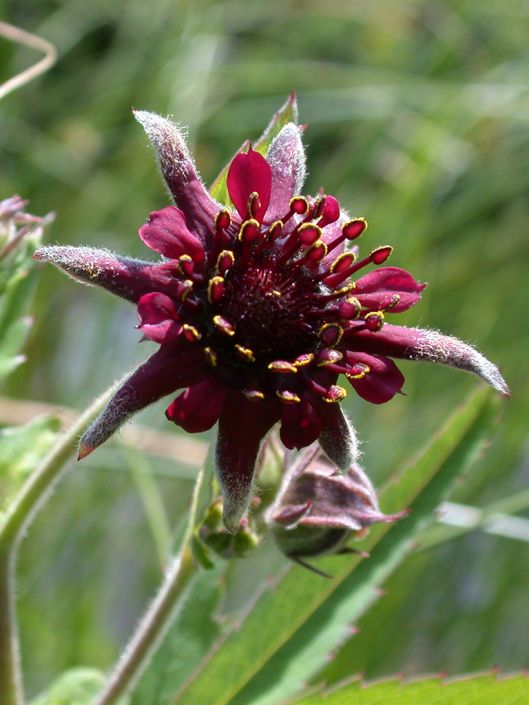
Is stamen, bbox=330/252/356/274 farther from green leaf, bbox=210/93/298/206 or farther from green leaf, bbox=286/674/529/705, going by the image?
green leaf, bbox=286/674/529/705

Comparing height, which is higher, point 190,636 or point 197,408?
point 197,408

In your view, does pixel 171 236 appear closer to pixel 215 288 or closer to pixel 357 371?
pixel 215 288

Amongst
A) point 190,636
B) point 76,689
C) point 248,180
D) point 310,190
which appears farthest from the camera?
point 310,190

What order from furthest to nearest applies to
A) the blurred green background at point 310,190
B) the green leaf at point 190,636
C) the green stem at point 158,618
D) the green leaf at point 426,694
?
the blurred green background at point 310,190
the green leaf at point 190,636
the green stem at point 158,618
the green leaf at point 426,694

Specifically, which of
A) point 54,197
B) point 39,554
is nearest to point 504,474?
point 39,554

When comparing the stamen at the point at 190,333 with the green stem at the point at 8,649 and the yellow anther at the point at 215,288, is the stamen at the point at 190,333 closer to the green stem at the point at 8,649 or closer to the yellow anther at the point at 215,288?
the yellow anther at the point at 215,288

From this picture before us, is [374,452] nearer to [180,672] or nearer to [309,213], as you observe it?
[180,672]

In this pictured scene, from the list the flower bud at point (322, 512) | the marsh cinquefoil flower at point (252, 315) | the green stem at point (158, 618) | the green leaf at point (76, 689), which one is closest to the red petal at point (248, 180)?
the marsh cinquefoil flower at point (252, 315)

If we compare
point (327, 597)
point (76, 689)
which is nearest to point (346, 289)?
point (327, 597)
